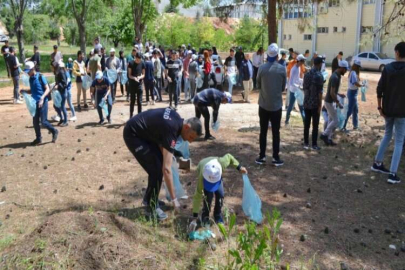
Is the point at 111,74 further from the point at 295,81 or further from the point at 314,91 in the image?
the point at 314,91

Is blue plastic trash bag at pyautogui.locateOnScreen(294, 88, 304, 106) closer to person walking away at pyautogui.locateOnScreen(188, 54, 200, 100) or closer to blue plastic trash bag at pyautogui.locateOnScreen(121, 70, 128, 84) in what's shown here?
person walking away at pyautogui.locateOnScreen(188, 54, 200, 100)

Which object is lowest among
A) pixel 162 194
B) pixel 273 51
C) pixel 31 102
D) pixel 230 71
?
pixel 162 194

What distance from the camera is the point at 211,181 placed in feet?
14.5

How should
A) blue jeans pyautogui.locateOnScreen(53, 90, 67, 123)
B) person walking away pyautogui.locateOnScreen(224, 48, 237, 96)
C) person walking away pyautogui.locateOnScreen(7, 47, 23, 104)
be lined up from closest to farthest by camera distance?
blue jeans pyautogui.locateOnScreen(53, 90, 67, 123)
person walking away pyautogui.locateOnScreen(7, 47, 23, 104)
person walking away pyautogui.locateOnScreen(224, 48, 237, 96)

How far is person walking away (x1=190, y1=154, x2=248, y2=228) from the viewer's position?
14.3 feet

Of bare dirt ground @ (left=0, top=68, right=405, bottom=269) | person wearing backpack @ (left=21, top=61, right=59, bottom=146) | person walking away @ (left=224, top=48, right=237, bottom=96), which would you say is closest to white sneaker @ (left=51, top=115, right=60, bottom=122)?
bare dirt ground @ (left=0, top=68, right=405, bottom=269)

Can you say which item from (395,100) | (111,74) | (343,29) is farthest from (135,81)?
(343,29)

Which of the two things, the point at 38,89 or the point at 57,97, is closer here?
the point at 38,89

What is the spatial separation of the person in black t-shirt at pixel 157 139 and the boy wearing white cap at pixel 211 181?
0.30m

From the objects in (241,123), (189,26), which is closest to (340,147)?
(241,123)

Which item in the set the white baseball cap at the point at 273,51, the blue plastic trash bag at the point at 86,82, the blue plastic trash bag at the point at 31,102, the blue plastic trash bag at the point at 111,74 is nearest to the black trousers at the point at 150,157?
the white baseball cap at the point at 273,51

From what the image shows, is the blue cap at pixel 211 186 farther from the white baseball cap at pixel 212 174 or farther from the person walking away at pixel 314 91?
the person walking away at pixel 314 91

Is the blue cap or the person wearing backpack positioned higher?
the person wearing backpack

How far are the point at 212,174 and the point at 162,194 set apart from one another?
1770 mm
